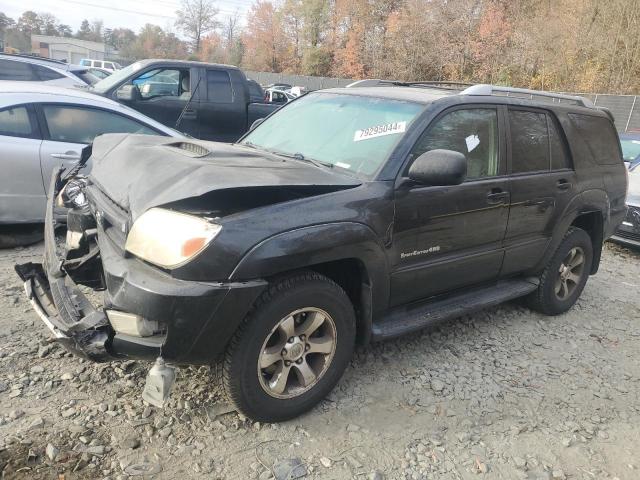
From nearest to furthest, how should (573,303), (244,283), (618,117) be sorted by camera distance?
(244,283)
(573,303)
(618,117)

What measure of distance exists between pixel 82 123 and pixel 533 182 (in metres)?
4.25

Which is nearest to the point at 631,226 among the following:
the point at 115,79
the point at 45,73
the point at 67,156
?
the point at 67,156

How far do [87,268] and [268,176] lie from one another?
1189 millimetres

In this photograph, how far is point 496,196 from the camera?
363cm

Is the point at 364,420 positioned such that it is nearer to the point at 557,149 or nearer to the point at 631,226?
the point at 557,149

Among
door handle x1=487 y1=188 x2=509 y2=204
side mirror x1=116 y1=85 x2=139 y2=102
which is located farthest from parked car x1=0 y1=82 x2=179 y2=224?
door handle x1=487 y1=188 x2=509 y2=204

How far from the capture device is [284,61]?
181 ft

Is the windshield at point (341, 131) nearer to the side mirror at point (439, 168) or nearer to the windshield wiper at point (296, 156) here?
the windshield wiper at point (296, 156)

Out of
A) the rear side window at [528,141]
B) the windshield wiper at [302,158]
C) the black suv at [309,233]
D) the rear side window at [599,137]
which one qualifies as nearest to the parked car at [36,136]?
the black suv at [309,233]

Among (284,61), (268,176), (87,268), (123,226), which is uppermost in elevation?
(284,61)

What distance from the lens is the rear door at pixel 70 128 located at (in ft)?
16.0

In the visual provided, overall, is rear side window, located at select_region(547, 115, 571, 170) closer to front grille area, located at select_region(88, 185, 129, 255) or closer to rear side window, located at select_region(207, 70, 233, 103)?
front grille area, located at select_region(88, 185, 129, 255)

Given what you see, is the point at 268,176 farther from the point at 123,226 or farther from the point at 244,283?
the point at 123,226

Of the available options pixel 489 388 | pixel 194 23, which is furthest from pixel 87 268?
pixel 194 23
